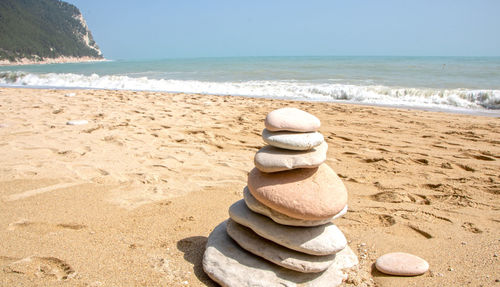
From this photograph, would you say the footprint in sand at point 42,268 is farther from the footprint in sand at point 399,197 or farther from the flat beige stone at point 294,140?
the footprint in sand at point 399,197

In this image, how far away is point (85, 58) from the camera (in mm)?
77000

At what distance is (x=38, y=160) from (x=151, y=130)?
2.04m

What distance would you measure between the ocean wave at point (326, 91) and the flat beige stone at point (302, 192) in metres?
9.70

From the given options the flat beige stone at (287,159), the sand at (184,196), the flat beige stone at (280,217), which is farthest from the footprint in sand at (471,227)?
the flat beige stone at (287,159)

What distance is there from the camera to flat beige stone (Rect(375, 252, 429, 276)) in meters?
2.20

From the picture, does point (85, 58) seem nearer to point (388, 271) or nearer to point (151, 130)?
point (151, 130)

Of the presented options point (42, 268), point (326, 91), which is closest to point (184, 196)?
point (42, 268)

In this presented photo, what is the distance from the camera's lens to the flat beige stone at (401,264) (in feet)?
7.22

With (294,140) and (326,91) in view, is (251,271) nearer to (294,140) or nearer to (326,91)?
(294,140)

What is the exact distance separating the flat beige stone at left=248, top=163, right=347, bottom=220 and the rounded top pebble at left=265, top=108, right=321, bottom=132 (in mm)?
309

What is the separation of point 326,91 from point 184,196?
34.6 ft

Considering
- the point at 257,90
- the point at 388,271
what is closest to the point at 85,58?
the point at 257,90

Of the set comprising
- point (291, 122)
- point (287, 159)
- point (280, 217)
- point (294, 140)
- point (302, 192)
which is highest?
point (291, 122)

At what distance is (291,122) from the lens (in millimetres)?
2162
